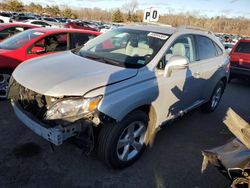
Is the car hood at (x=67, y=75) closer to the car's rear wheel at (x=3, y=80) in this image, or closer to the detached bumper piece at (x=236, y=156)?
the detached bumper piece at (x=236, y=156)

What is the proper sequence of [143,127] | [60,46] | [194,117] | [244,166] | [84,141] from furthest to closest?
[60,46]
[194,117]
[143,127]
[84,141]
[244,166]

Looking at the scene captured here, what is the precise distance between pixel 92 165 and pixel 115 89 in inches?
45.2

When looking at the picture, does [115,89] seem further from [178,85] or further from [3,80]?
[3,80]

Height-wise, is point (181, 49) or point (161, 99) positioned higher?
point (181, 49)

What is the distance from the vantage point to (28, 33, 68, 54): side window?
5.61 m

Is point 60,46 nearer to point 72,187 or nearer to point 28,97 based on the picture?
point 28,97

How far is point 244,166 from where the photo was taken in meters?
2.28

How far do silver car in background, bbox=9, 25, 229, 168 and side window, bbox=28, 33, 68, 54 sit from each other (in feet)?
5.95

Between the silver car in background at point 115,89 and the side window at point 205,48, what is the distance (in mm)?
38

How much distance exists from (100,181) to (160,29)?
8.08ft

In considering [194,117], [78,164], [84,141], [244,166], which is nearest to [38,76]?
[84,141]

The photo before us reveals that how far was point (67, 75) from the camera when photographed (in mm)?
2936

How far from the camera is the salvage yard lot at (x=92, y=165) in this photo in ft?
9.71

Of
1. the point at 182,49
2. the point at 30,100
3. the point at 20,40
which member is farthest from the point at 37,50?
the point at 182,49
